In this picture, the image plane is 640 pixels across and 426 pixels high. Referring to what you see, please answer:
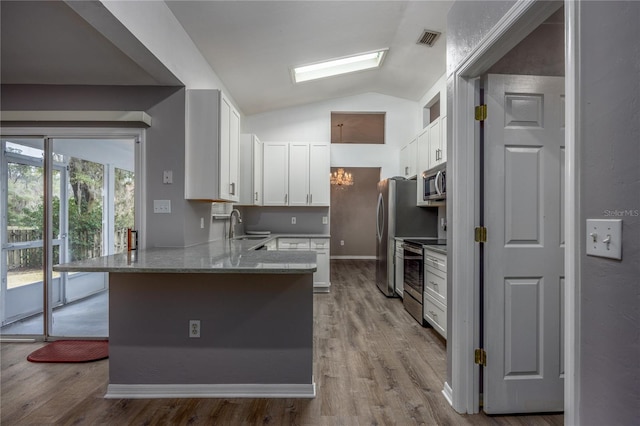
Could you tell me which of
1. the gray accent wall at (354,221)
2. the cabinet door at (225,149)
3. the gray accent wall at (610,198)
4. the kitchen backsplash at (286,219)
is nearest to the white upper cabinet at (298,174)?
the kitchen backsplash at (286,219)

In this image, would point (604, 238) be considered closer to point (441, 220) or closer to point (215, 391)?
point (215, 391)

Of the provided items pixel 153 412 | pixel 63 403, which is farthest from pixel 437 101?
pixel 63 403

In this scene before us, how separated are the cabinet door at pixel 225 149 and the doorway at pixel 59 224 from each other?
2.41 feet

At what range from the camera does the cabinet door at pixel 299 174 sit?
16.4 ft

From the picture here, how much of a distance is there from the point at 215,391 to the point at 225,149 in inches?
76.8

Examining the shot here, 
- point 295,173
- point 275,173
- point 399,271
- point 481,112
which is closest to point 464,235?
point 481,112

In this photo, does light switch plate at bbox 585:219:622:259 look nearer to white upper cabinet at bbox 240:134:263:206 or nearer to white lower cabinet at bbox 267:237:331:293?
white lower cabinet at bbox 267:237:331:293

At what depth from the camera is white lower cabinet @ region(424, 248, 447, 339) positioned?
288 cm

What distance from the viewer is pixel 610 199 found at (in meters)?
0.89

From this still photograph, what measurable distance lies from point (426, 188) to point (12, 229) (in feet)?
14.9

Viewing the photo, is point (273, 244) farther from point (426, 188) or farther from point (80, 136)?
point (80, 136)

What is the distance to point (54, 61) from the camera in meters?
2.44

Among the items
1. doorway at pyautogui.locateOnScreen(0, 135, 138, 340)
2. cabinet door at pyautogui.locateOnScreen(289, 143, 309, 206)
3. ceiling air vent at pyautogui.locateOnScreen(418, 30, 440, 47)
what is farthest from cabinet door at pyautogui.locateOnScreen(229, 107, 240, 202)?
ceiling air vent at pyautogui.locateOnScreen(418, 30, 440, 47)

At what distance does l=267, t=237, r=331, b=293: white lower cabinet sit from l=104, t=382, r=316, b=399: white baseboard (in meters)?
2.64
